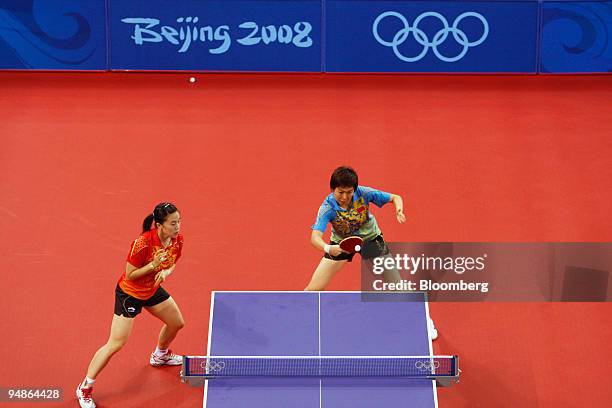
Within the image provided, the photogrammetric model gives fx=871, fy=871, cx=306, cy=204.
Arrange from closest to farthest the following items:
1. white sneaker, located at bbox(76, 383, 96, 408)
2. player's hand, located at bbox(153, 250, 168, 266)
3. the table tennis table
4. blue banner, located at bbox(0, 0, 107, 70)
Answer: the table tennis table, player's hand, located at bbox(153, 250, 168, 266), white sneaker, located at bbox(76, 383, 96, 408), blue banner, located at bbox(0, 0, 107, 70)

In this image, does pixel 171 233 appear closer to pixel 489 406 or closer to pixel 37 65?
pixel 489 406

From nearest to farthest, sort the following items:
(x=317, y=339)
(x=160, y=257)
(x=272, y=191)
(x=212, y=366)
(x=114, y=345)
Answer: (x=212, y=366), (x=317, y=339), (x=160, y=257), (x=114, y=345), (x=272, y=191)

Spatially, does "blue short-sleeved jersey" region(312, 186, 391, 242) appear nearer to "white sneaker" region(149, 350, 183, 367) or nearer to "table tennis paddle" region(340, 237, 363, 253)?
"table tennis paddle" region(340, 237, 363, 253)

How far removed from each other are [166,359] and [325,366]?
1801mm

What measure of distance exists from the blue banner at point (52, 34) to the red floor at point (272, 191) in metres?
0.19

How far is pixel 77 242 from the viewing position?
A: 820cm

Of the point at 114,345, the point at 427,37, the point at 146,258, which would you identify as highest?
the point at 427,37

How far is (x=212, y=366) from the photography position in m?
5.46

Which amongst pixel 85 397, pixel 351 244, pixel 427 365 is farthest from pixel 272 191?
pixel 427 365

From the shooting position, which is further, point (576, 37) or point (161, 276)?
point (576, 37)

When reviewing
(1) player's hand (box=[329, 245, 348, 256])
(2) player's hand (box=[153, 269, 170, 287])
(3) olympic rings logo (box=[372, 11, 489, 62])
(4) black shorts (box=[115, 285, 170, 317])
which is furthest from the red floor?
(1) player's hand (box=[329, 245, 348, 256])

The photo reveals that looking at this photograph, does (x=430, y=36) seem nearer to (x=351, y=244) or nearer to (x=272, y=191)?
(x=272, y=191)

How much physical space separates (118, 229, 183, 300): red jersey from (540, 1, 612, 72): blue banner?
619 centimetres

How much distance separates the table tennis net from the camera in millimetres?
5465
